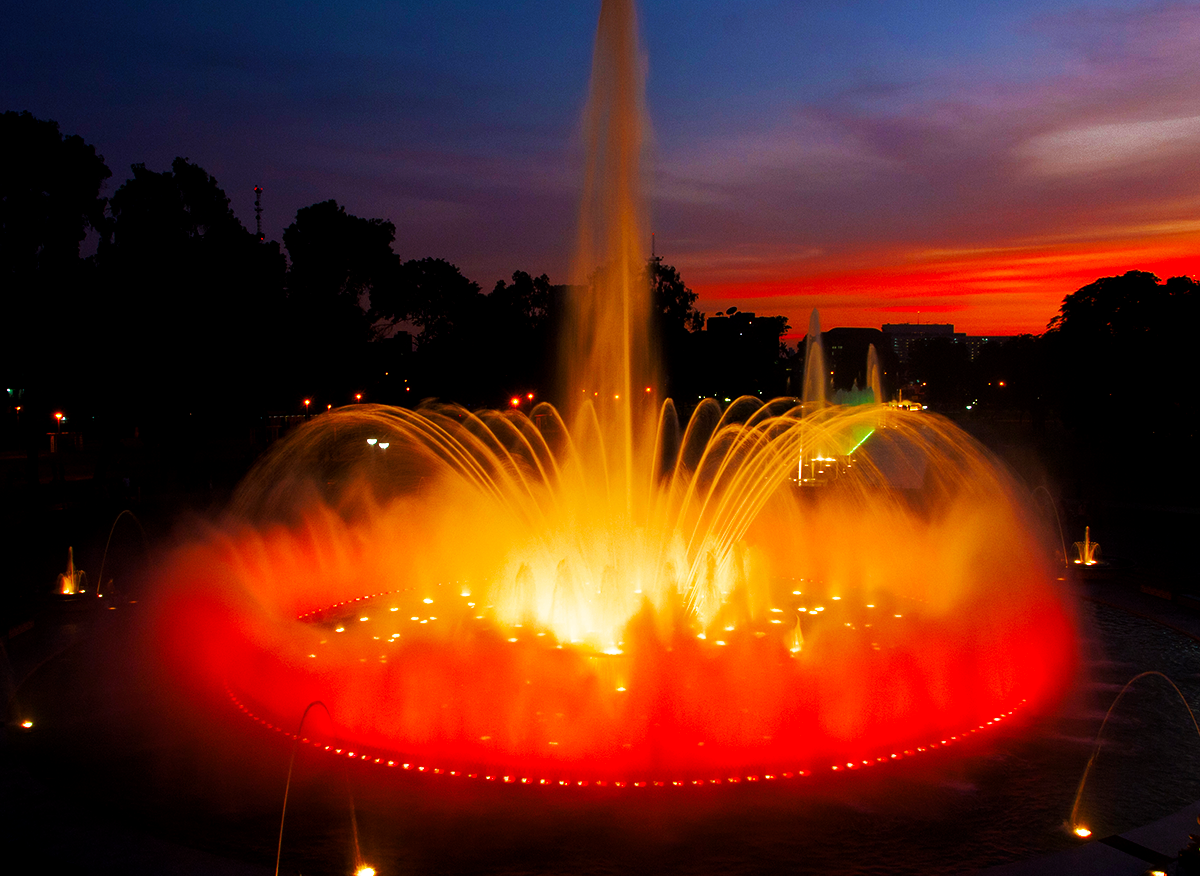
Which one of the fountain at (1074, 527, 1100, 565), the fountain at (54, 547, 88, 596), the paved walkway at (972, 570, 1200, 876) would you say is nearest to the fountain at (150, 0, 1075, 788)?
the fountain at (1074, 527, 1100, 565)

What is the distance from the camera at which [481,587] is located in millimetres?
18266

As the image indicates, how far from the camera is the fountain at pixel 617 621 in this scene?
9.98 m

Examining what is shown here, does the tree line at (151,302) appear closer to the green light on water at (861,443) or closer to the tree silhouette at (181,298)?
the tree silhouette at (181,298)

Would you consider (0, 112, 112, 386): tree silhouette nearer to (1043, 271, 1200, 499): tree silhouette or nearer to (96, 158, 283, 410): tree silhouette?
(96, 158, 283, 410): tree silhouette

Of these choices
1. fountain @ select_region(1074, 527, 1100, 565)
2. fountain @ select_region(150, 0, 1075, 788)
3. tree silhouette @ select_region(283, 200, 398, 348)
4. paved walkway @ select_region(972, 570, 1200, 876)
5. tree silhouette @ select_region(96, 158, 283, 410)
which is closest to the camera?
paved walkway @ select_region(972, 570, 1200, 876)

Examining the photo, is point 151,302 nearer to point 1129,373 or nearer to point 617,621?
point 617,621

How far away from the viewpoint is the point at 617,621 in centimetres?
1420

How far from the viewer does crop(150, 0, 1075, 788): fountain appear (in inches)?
393

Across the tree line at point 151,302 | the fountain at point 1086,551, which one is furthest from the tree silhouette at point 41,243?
the fountain at point 1086,551

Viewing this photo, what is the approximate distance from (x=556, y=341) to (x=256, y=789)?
5880cm

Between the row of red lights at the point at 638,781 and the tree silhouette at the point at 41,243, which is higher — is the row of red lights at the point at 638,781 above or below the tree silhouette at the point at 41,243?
below

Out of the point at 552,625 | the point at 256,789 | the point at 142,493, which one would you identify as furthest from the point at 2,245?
the point at 256,789

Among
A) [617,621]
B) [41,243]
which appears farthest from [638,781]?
[41,243]

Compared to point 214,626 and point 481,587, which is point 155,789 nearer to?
point 214,626
